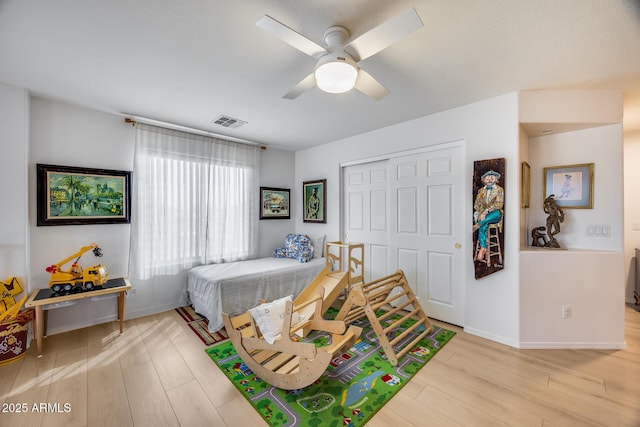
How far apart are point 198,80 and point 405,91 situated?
6.38ft

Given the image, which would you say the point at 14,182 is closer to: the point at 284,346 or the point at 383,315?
the point at 284,346

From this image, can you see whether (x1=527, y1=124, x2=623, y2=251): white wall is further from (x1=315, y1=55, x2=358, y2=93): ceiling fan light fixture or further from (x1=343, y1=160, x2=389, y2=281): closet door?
(x1=315, y1=55, x2=358, y2=93): ceiling fan light fixture

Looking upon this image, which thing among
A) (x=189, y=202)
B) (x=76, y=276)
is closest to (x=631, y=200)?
(x=189, y=202)

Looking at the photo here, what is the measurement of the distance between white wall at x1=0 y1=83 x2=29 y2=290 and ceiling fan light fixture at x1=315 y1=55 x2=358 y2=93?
9.67ft

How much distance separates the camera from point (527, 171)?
2.81 m

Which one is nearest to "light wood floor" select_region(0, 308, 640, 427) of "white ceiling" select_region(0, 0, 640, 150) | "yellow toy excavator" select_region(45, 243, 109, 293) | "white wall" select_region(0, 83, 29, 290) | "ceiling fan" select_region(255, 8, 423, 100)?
"yellow toy excavator" select_region(45, 243, 109, 293)

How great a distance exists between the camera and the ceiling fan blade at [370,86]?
1754mm

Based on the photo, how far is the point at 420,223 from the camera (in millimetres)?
3279

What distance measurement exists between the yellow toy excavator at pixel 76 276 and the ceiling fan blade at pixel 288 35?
114 inches

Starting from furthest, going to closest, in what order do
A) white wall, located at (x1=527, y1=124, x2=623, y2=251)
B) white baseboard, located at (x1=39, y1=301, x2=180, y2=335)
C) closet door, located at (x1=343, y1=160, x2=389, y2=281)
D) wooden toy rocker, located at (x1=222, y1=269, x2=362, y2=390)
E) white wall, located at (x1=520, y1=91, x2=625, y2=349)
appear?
closet door, located at (x1=343, y1=160, x2=389, y2=281) < white baseboard, located at (x1=39, y1=301, x2=180, y2=335) < white wall, located at (x1=527, y1=124, x2=623, y2=251) < white wall, located at (x1=520, y1=91, x2=625, y2=349) < wooden toy rocker, located at (x1=222, y1=269, x2=362, y2=390)

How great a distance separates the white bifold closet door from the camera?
300cm

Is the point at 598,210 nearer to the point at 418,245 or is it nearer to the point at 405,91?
the point at 418,245

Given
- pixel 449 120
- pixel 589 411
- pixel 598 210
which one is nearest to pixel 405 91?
pixel 449 120

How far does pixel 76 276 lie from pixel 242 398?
2222 millimetres
